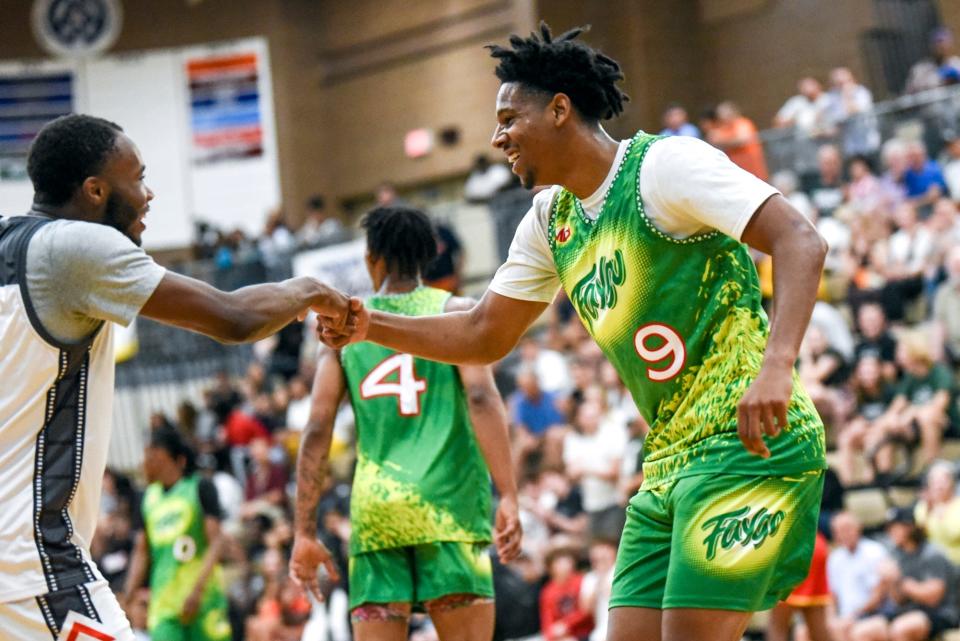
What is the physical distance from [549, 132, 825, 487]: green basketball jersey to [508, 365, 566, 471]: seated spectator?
867 centimetres

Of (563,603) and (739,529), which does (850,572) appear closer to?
(563,603)

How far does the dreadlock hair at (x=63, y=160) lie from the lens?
447 cm

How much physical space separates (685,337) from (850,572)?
6.34m

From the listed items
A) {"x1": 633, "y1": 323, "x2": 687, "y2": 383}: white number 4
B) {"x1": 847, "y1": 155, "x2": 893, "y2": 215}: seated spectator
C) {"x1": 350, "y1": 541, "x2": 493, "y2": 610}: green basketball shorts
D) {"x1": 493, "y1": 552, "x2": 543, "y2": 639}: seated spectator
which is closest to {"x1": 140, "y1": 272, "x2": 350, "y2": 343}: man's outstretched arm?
{"x1": 633, "y1": 323, "x2": 687, "y2": 383}: white number 4

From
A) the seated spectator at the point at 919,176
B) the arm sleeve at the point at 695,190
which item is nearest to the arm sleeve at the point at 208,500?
the arm sleeve at the point at 695,190

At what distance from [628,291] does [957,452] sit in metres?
7.41

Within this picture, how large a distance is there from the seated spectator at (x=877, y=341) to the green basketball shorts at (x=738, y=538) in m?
7.46

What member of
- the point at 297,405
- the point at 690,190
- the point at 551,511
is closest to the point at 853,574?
the point at 551,511

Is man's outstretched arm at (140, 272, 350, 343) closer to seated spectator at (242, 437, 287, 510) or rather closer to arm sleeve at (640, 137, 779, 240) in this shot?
arm sleeve at (640, 137, 779, 240)

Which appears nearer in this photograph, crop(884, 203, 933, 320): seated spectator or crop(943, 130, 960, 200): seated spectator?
crop(884, 203, 933, 320): seated spectator

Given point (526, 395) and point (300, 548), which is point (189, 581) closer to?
point (300, 548)

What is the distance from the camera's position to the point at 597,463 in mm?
12266

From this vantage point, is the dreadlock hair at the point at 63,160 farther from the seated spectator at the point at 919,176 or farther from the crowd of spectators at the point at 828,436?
the seated spectator at the point at 919,176

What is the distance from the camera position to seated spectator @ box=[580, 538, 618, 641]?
1098 centimetres
